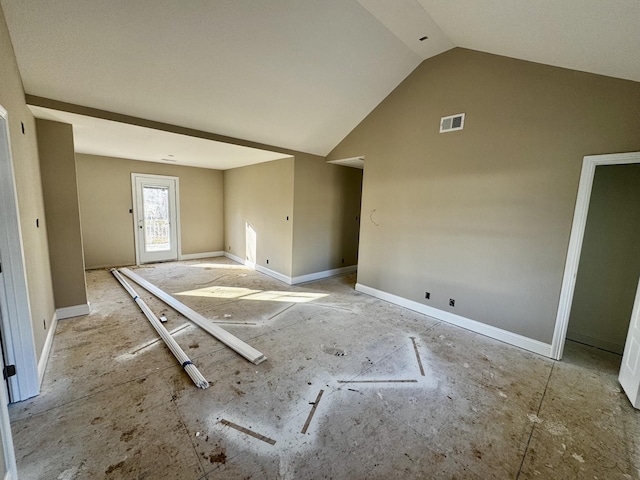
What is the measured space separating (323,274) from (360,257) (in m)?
1.25

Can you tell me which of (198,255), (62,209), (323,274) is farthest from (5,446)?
(198,255)

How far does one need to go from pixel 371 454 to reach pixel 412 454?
0.27m

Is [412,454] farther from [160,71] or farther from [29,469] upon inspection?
[160,71]

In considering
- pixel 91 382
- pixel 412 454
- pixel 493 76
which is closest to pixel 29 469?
pixel 91 382

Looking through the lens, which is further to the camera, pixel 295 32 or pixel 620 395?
pixel 295 32

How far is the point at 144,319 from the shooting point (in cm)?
341

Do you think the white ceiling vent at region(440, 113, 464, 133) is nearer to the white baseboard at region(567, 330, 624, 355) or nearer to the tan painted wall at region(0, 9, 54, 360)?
the white baseboard at region(567, 330, 624, 355)

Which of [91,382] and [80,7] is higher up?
[80,7]

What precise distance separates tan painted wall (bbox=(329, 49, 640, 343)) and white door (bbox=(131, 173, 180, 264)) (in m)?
5.22

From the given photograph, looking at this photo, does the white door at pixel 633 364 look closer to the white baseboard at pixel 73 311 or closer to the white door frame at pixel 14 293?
the white door frame at pixel 14 293

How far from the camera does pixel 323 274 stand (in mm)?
5723

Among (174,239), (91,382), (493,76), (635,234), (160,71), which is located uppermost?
(493,76)

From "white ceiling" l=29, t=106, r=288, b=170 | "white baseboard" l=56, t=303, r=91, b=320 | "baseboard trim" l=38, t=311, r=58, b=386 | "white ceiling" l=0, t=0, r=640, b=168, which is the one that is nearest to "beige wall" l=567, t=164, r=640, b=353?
"white ceiling" l=0, t=0, r=640, b=168

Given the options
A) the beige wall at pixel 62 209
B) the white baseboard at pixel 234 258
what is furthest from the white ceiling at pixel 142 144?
the white baseboard at pixel 234 258
